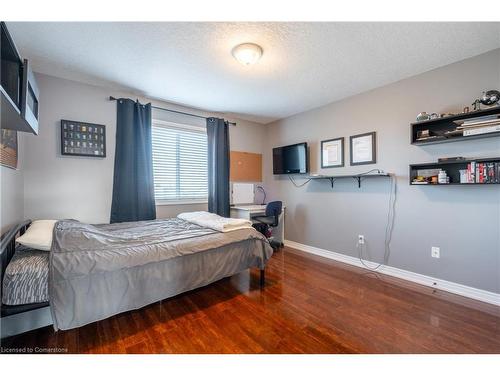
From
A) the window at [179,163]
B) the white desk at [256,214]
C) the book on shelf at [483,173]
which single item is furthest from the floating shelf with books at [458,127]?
the window at [179,163]

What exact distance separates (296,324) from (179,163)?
2.91 metres

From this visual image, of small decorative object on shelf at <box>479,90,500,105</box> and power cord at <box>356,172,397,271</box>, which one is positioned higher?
small decorative object on shelf at <box>479,90,500,105</box>

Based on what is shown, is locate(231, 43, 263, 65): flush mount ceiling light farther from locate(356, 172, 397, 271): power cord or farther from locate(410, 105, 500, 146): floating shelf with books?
locate(356, 172, 397, 271): power cord

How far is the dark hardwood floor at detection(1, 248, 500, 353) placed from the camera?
152 centimetres

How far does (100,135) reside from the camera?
9.65ft

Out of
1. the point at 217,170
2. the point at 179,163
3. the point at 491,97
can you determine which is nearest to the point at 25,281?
the point at 179,163

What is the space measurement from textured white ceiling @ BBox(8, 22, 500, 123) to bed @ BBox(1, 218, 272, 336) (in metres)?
1.70


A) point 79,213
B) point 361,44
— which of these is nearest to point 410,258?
point 361,44

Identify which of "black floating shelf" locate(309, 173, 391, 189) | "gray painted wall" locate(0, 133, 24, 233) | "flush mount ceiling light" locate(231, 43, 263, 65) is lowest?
"gray painted wall" locate(0, 133, 24, 233)

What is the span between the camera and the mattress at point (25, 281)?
133 cm

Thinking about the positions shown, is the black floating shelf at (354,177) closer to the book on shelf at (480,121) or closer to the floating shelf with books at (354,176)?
the floating shelf with books at (354,176)

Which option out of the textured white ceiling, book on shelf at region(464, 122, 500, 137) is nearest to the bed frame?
the textured white ceiling

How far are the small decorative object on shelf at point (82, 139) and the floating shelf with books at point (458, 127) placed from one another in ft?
12.7

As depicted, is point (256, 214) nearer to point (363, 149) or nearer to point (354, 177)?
point (354, 177)
